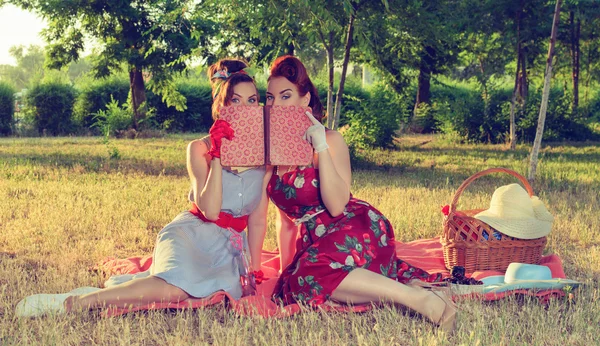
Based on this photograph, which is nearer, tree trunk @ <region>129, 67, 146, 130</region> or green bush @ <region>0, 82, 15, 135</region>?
tree trunk @ <region>129, 67, 146, 130</region>

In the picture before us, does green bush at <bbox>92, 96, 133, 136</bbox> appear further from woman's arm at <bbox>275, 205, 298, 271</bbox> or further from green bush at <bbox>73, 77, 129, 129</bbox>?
woman's arm at <bbox>275, 205, 298, 271</bbox>

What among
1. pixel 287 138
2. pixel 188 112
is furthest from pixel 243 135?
pixel 188 112

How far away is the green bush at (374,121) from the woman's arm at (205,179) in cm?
968

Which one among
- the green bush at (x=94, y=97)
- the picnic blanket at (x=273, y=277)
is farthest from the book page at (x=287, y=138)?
the green bush at (x=94, y=97)

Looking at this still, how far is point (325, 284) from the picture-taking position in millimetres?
4086

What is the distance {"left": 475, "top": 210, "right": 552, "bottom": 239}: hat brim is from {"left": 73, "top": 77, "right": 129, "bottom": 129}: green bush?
20.6m

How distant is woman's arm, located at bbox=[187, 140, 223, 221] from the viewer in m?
4.21

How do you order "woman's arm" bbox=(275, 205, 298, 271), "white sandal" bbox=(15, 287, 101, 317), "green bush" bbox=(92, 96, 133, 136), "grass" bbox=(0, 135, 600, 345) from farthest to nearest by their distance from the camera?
"green bush" bbox=(92, 96, 133, 136) < "woman's arm" bbox=(275, 205, 298, 271) < "white sandal" bbox=(15, 287, 101, 317) < "grass" bbox=(0, 135, 600, 345)

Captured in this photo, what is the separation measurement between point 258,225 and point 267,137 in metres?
0.85

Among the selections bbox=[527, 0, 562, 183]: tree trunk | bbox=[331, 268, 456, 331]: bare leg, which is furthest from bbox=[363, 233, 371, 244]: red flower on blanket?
bbox=[527, 0, 562, 183]: tree trunk

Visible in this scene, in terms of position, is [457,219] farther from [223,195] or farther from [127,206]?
[127,206]

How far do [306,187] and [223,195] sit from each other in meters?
0.59

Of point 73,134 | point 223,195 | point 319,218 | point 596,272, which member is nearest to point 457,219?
point 596,272

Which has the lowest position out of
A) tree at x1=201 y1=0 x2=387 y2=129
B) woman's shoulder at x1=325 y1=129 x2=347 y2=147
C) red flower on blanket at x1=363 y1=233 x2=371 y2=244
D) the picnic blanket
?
the picnic blanket
